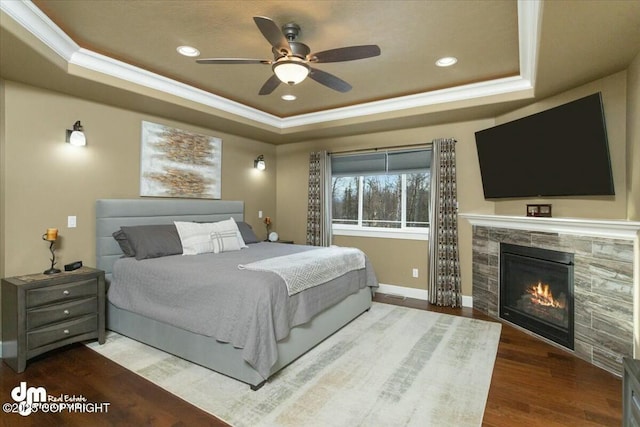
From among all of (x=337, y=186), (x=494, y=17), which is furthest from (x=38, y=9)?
(x=337, y=186)

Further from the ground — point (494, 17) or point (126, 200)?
point (494, 17)

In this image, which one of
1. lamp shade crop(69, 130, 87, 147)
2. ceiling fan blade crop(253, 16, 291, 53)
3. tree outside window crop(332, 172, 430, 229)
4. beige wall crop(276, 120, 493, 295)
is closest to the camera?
ceiling fan blade crop(253, 16, 291, 53)

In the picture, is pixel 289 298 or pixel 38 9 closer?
pixel 38 9

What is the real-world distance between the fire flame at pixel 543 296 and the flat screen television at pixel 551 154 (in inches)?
38.5

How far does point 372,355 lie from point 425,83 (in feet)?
9.58

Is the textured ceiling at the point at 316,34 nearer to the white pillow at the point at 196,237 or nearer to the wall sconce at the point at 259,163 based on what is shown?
the white pillow at the point at 196,237

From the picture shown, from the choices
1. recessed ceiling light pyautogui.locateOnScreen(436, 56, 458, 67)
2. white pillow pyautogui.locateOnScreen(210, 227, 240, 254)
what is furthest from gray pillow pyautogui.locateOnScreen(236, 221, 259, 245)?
recessed ceiling light pyautogui.locateOnScreen(436, 56, 458, 67)

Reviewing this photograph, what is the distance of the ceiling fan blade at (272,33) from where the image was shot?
1.99 metres

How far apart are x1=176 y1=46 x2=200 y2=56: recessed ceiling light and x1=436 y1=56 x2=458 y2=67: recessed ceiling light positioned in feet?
7.36

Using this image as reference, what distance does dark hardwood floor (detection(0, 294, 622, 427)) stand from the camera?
6.90ft

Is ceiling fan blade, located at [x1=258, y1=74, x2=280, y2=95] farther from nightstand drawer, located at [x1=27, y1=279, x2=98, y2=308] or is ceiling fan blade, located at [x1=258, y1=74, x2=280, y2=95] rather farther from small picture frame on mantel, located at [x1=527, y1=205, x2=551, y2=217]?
small picture frame on mantel, located at [x1=527, y1=205, x2=551, y2=217]

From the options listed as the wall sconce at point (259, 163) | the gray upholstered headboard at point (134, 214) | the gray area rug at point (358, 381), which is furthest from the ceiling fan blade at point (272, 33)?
the wall sconce at point (259, 163)

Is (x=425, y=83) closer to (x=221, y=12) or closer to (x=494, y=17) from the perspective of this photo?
(x=494, y=17)

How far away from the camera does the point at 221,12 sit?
7.81ft
